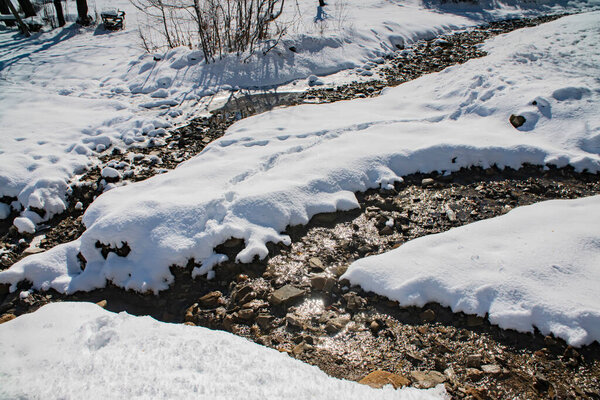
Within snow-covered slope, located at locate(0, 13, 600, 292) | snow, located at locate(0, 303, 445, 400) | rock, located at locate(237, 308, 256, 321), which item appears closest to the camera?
snow, located at locate(0, 303, 445, 400)

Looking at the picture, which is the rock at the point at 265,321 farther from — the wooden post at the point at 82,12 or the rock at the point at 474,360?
the wooden post at the point at 82,12

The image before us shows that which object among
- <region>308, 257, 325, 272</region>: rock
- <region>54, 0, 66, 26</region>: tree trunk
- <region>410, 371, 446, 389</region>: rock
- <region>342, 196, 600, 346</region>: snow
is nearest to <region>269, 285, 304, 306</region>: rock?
<region>308, 257, 325, 272</region>: rock

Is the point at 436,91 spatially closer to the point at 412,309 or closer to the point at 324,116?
the point at 324,116

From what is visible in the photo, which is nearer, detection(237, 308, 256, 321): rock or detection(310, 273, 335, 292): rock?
detection(237, 308, 256, 321): rock

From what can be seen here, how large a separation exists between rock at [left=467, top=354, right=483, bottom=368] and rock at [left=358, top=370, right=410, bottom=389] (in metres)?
0.44

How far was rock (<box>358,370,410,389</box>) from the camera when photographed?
1.91 metres

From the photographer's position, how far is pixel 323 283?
2701 mm

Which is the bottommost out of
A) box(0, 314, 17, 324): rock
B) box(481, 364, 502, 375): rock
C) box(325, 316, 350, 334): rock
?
box(481, 364, 502, 375): rock

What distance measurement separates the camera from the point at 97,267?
302 centimetres

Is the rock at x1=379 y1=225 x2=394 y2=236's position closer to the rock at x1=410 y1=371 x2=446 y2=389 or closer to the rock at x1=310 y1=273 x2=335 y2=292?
the rock at x1=310 y1=273 x2=335 y2=292

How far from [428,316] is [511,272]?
0.69 m

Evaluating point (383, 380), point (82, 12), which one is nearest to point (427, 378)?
point (383, 380)

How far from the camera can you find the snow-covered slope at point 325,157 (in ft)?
9.86

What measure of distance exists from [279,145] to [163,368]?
10.6ft
